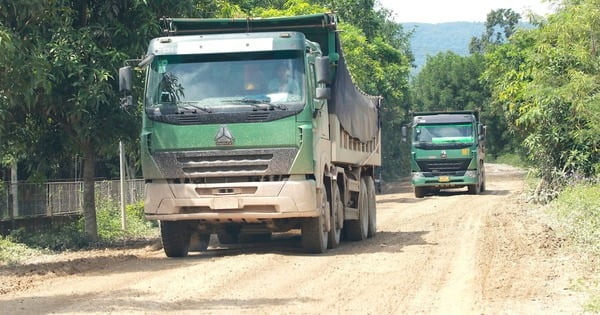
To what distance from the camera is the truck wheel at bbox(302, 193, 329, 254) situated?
→ 14.7 m

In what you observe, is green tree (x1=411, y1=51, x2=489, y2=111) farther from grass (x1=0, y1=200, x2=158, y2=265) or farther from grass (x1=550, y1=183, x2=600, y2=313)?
grass (x1=0, y1=200, x2=158, y2=265)

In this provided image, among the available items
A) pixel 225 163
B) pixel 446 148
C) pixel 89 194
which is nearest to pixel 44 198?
pixel 89 194

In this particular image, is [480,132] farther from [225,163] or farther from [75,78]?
[225,163]

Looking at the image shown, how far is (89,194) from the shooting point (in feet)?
64.3

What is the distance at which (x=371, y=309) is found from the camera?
938 cm

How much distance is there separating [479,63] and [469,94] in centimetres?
289

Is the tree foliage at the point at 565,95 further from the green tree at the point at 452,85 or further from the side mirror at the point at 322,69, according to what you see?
the green tree at the point at 452,85

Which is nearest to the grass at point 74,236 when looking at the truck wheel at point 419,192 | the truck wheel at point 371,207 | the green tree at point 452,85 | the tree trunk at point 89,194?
the tree trunk at point 89,194

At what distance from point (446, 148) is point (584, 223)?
60.8 ft

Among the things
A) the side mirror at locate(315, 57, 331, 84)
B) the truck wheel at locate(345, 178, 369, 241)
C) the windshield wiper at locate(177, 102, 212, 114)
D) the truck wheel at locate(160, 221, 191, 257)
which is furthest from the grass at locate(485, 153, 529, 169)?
the windshield wiper at locate(177, 102, 212, 114)

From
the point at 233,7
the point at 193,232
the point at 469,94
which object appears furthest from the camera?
the point at 469,94

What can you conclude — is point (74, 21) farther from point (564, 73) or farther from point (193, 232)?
point (564, 73)

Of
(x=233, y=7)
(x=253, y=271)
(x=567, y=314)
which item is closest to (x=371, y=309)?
(x=567, y=314)

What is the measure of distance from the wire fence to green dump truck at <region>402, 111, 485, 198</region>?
1296 centimetres
